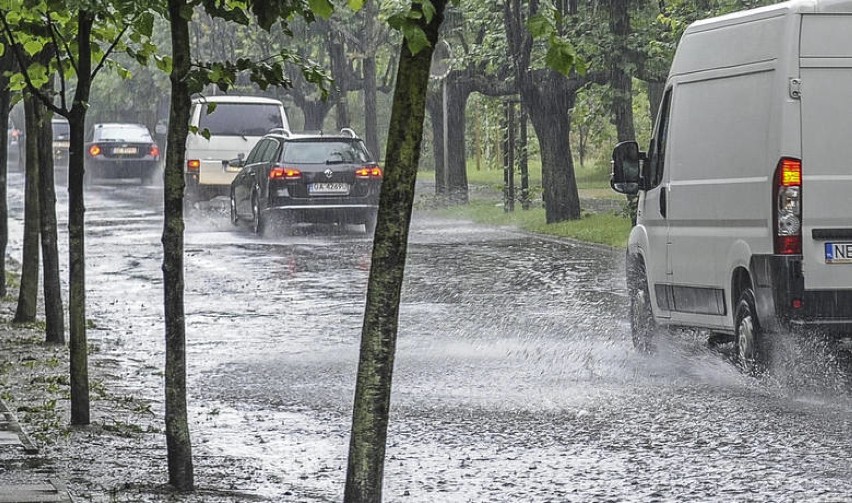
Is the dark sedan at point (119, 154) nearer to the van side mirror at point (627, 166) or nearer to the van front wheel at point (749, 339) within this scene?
the van side mirror at point (627, 166)

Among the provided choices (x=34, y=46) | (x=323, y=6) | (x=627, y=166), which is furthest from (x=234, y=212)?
(x=323, y=6)

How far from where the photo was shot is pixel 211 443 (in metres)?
9.01

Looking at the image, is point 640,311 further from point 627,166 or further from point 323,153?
point 323,153

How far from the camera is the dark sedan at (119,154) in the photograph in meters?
52.0

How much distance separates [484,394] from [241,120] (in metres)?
24.8

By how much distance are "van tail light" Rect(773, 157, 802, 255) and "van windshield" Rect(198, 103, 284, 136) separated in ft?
82.5

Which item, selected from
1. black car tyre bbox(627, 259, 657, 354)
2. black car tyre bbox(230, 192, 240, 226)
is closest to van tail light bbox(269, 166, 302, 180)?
black car tyre bbox(230, 192, 240, 226)

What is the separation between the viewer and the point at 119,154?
Answer: 52312 millimetres

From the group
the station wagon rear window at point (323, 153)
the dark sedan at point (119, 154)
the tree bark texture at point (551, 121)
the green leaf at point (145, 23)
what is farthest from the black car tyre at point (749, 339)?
the dark sedan at point (119, 154)

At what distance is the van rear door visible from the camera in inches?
407

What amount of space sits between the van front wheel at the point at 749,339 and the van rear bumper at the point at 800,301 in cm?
33

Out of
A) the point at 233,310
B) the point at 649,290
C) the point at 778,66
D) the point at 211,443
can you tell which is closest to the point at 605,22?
the point at 233,310

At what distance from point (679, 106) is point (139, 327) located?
17.8 feet

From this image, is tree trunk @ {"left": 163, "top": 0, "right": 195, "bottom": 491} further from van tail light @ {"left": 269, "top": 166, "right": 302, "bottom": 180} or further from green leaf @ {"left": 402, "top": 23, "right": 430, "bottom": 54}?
van tail light @ {"left": 269, "top": 166, "right": 302, "bottom": 180}
